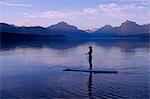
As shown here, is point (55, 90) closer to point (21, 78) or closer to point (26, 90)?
point (26, 90)

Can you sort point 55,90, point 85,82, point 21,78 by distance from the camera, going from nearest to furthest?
point 55,90
point 85,82
point 21,78

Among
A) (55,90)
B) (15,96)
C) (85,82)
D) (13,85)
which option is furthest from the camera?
(85,82)

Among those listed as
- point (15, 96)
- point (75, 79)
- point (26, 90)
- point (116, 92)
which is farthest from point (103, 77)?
point (15, 96)

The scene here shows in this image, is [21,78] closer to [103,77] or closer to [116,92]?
[103,77]

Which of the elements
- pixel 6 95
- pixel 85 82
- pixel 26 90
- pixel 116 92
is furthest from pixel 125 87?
pixel 6 95

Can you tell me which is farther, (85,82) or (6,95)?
(85,82)

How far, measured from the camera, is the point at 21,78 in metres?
22.8

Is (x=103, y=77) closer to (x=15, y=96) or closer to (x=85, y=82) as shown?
A: (x=85, y=82)

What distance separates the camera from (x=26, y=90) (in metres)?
18.4

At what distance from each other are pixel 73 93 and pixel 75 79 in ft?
15.6

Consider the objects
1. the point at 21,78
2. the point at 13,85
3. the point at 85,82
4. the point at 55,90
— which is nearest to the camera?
the point at 55,90

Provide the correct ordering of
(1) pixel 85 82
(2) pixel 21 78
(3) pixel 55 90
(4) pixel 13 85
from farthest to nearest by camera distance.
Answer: (2) pixel 21 78 → (1) pixel 85 82 → (4) pixel 13 85 → (3) pixel 55 90

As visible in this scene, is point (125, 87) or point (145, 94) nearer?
point (145, 94)

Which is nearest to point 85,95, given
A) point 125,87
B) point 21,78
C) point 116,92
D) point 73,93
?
point 73,93
